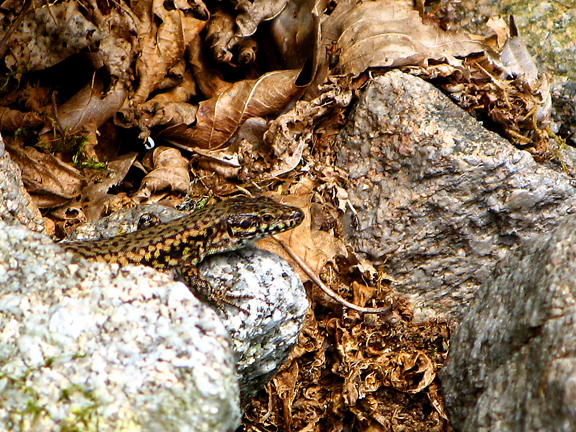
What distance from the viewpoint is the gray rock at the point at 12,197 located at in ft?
12.7

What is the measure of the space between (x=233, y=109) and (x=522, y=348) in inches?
132

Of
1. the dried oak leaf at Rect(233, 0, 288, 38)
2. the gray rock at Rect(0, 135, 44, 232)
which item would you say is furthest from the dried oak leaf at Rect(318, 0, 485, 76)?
the gray rock at Rect(0, 135, 44, 232)

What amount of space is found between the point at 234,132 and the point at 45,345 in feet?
10.5

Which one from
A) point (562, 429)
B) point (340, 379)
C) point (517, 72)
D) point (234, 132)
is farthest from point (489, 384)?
point (517, 72)

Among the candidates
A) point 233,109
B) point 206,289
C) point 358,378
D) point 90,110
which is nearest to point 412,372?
point 358,378

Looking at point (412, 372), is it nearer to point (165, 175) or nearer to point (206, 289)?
point (206, 289)

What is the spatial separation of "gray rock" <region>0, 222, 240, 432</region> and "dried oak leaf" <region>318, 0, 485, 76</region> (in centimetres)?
325

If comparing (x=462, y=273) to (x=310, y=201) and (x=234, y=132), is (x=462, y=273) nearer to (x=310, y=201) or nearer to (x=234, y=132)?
(x=310, y=201)

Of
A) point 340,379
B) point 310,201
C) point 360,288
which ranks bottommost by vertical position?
point 340,379

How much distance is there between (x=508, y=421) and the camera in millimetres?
2617

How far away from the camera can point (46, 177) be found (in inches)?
185

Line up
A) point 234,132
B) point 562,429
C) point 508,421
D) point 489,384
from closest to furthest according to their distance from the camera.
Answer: point 562,429 < point 508,421 < point 489,384 < point 234,132

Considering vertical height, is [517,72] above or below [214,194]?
above

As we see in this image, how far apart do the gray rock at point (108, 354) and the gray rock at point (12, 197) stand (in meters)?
1.49
